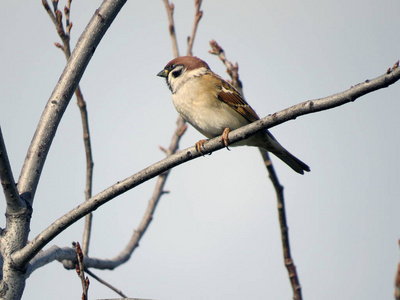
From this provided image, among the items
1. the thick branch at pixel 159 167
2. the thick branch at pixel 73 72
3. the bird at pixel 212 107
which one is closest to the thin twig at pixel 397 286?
the thick branch at pixel 159 167

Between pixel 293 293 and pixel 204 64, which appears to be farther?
pixel 204 64

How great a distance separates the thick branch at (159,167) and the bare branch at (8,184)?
0.23 metres

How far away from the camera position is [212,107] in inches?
194

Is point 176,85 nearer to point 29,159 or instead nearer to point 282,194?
point 282,194

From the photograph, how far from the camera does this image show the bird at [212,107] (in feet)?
15.8

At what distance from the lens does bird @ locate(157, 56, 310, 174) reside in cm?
480

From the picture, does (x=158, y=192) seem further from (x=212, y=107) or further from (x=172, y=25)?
(x=172, y=25)

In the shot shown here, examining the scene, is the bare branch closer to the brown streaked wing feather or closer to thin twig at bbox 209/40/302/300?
thin twig at bbox 209/40/302/300

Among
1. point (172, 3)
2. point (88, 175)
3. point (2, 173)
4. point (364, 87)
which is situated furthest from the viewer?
point (172, 3)

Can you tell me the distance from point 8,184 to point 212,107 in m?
2.76

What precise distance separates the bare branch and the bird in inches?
97.4

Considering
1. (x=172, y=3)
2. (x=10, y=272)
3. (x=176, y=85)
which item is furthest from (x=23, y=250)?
(x=172, y=3)

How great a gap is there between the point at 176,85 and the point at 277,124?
2949 millimetres

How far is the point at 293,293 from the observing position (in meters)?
3.21
